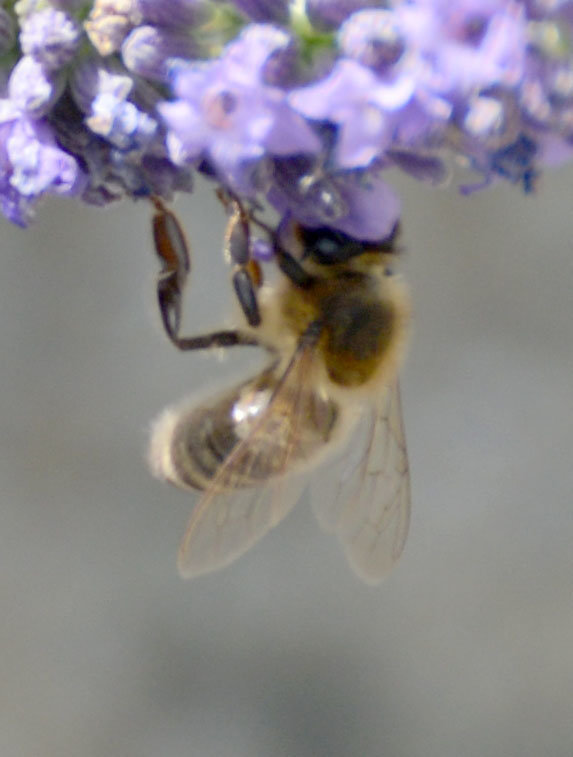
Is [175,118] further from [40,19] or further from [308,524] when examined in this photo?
[308,524]

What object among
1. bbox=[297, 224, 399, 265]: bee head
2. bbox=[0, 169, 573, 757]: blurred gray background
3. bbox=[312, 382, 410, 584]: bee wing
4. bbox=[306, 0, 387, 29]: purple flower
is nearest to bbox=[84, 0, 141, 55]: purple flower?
bbox=[306, 0, 387, 29]: purple flower

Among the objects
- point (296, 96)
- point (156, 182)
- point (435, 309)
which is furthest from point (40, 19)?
point (435, 309)

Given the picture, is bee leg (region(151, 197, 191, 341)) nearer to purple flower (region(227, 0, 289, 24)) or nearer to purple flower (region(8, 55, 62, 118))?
purple flower (region(8, 55, 62, 118))

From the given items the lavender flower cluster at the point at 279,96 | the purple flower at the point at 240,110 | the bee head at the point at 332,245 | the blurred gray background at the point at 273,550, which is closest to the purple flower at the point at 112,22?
the lavender flower cluster at the point at 279,96

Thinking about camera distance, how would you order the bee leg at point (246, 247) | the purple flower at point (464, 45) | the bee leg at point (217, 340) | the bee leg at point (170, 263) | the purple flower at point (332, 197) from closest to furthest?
the purple flower at point (464, 45) < the purple flower at point (332, 197) < the bee leg at point (246, 247) < the bee leg at point (170, 263) < the bee leg at point (217, 340)

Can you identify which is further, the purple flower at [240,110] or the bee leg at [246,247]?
the bee leg at [246,247]

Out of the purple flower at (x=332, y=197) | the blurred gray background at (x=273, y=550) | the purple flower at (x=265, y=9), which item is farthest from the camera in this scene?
the blurred gray background at (x=273, y=550)

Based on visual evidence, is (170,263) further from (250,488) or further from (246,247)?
(250,488)

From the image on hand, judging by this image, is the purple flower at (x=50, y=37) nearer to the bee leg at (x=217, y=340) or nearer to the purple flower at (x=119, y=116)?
the purple flower at (x=119, y=116)
